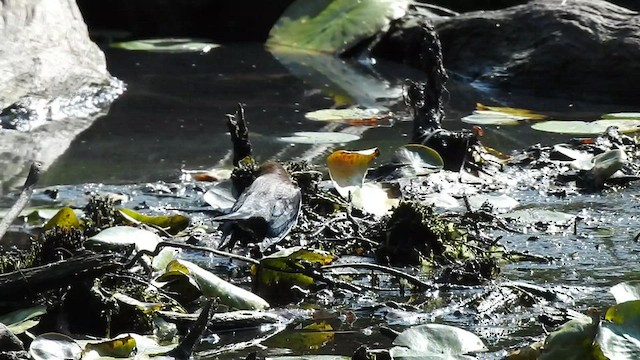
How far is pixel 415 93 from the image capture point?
13.0 feet

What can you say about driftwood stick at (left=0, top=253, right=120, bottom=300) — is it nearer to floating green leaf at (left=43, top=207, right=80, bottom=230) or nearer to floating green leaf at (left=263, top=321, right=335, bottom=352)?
floating green leaf at (left=263, top=321, right=335, bottom=352)

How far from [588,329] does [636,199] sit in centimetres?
169

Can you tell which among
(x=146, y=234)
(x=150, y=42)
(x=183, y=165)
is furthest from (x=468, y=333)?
(x=150, y=42)

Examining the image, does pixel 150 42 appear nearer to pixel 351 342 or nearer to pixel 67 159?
pixel 67 159

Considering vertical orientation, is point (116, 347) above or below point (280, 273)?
above

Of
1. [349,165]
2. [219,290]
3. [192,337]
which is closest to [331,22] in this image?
[349,165]

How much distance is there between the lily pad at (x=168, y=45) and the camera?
7.64 m

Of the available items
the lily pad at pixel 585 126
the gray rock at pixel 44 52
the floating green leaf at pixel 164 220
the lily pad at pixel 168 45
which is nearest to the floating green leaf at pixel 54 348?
the floating green leaf at pixel 164 220

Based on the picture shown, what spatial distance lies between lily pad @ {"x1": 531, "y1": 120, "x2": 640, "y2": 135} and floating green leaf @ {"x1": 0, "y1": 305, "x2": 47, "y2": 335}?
2.81m

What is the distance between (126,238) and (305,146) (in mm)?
1766

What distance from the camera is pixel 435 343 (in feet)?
6.39

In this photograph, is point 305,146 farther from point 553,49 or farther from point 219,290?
point 553,49

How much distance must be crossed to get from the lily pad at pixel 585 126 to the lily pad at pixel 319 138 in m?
0.80

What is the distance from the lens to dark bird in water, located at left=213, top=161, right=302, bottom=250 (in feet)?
8.72
